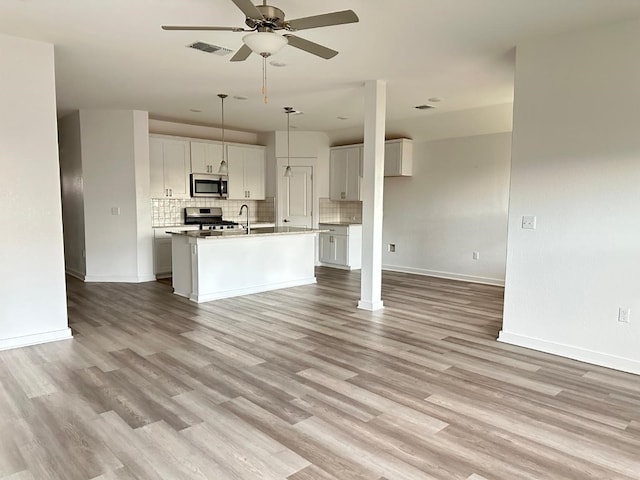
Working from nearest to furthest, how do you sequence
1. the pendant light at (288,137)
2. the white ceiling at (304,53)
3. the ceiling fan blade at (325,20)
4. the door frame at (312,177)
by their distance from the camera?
the ceiling fan blade at (325,20) → the white ceiling at (304,53) → the pendant light at (288,137) → the door frame at (312,177)

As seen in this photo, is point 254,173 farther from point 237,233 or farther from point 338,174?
point 237,233

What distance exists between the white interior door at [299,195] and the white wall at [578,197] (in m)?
5.18

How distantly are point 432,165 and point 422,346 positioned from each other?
4.40 metres

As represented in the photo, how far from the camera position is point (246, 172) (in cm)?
856

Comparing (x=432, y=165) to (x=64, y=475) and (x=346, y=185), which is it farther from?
(x=64, y=475)

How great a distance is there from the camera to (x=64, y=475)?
2.11 m

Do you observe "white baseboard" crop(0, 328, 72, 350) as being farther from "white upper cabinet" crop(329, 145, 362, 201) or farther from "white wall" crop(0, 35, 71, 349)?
"white upper cabinet" crop(329, 145, 362, 201)

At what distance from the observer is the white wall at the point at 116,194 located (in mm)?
6742

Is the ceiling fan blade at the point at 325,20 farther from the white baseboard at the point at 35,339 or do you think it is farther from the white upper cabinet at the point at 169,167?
the white upper cabinet at the point at 169,167

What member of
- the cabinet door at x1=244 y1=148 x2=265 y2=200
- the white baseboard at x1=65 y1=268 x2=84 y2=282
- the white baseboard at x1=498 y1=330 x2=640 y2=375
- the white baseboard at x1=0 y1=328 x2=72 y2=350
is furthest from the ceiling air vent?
the white baseboard at x1=65 y1=268 x2=84 y2=282

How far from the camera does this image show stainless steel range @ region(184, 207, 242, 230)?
783 centimetres

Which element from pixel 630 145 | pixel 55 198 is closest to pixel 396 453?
pixel 630 145

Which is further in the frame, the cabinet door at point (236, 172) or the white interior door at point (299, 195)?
the white interior door at point (299, 195)

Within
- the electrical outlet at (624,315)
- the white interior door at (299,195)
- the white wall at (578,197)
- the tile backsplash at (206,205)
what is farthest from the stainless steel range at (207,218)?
the electrical outlet at (624,315)
